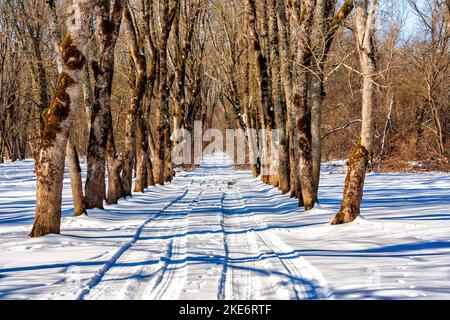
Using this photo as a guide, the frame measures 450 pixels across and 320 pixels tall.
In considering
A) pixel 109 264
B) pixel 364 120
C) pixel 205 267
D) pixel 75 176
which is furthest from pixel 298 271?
pixel 75 176

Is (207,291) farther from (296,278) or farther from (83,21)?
(83,21)

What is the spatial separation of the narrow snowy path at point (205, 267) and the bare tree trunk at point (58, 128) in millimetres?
1764

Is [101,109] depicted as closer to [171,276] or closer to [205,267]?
[205,267]

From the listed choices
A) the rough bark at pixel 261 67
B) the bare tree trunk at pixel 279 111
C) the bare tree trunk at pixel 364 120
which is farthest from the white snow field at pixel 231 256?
the rough bark at pixel 261 67

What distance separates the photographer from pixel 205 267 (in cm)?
712

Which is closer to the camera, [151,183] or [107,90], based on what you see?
[107,90]

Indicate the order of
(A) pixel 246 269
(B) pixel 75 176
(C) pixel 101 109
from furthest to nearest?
(C) pixel 101 109 < (B) pixel 75 176 < (A) pixel 246 269

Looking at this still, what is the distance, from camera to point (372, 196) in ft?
57.2

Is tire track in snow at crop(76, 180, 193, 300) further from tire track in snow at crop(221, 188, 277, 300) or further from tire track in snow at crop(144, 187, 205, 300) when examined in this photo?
tire track in snow at crop(221, 188, 277, 300)

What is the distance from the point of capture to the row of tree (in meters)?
9.64

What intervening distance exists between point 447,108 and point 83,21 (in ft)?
117

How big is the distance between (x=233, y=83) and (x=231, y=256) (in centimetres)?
2954

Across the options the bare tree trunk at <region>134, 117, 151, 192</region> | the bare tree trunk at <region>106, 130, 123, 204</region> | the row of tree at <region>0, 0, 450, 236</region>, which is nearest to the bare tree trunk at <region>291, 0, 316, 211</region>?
the row of tree at <region>0, 0, 450, 236</region>

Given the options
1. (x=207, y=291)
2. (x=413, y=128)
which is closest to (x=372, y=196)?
(x=207, y=291)
